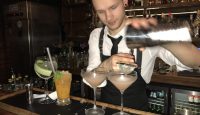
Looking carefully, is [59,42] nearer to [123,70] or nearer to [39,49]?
[39,49]

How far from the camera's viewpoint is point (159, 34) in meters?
0.99

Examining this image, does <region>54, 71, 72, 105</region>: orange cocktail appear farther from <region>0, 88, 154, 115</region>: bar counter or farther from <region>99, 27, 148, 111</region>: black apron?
<region>99, 27, 148, 111</region>: black apron

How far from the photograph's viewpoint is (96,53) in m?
2.08

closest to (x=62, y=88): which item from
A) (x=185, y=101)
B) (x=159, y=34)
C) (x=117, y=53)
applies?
(x=117, y=53)

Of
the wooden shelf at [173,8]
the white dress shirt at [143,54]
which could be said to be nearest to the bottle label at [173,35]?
the white dress shirt at [143,54]

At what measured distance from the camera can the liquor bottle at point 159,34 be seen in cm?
96

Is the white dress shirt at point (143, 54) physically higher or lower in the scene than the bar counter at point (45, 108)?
higher

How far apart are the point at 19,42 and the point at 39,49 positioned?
1.52 feet

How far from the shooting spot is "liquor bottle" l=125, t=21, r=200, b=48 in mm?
958

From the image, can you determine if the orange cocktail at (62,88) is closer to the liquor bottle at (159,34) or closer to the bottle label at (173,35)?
the liquor bottle at (159,34)

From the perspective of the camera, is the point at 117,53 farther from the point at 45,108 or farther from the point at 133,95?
the point at 45,108

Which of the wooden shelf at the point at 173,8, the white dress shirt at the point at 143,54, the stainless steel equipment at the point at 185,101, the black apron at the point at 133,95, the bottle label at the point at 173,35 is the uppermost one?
the wooden shelf at the point at 173,8

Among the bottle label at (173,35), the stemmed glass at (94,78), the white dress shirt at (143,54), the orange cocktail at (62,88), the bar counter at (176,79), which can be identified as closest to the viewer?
the bottle label at (173,35)

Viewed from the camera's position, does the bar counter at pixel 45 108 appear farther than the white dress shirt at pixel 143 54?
No
